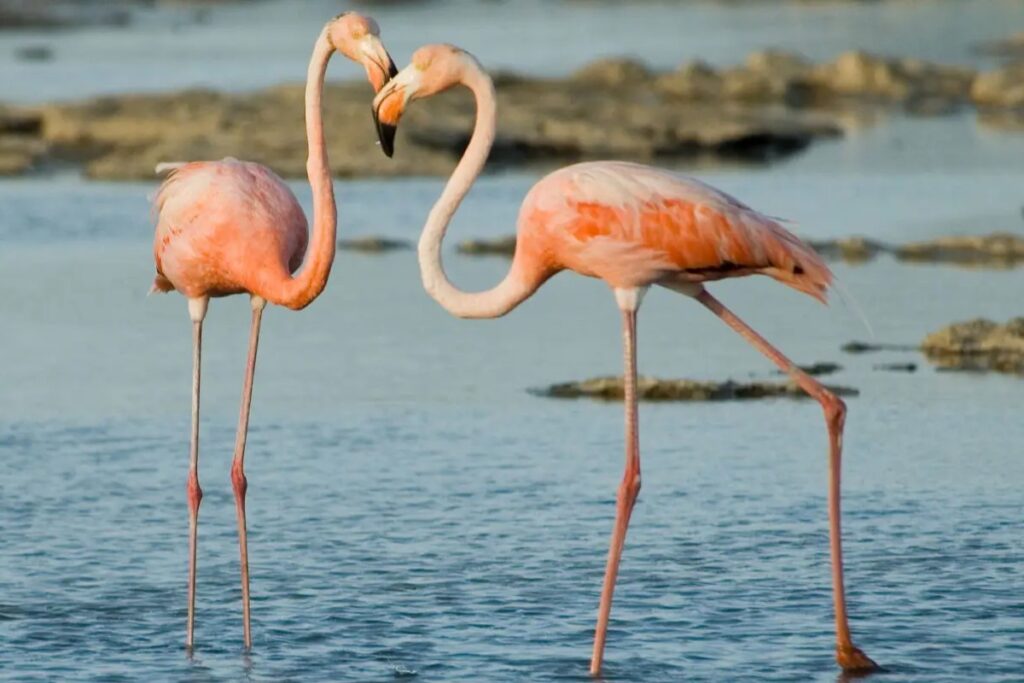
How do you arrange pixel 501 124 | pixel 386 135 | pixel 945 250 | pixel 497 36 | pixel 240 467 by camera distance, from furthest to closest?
1. pixel 497 36
2. pixel 501 124
3. pixel 945 250
4. pixel 240 467
5. pixel 386 135

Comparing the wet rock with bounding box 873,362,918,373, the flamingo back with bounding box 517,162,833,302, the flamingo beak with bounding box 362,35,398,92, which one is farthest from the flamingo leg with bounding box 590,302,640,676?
the wet rock with bounding box 873,362,918,373

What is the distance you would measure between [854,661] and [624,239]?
167 cm

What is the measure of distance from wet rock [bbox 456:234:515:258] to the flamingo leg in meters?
8.72

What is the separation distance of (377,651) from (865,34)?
41728 millimetres

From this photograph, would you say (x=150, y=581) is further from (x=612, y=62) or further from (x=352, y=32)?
(x=612, y=62)

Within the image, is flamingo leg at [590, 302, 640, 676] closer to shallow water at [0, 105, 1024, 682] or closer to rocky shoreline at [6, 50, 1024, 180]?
shallow water at [0, 105, 1024, 682]

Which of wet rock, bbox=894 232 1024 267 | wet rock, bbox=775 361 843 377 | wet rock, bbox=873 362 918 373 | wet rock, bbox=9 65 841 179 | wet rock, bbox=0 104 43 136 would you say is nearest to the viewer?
wet rock, bbox=775 361 843 377

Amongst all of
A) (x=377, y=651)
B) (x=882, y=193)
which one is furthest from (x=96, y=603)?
(x=882, y=193)

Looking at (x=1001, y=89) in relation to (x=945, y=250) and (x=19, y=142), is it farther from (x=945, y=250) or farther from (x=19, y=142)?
(x=945, y=250)

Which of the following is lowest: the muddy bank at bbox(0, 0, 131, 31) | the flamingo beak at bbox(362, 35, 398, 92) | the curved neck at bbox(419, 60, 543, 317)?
the curved neck at bbox(419, 60, 543, 317)

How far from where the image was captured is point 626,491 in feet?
25.4

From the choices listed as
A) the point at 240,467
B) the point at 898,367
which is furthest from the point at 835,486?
the point at 898,367

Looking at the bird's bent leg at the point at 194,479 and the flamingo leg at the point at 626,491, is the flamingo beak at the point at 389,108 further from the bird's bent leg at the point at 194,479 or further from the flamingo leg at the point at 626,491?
the bird's bent leg at the point at 194,479

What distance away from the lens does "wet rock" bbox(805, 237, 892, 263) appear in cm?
1593
